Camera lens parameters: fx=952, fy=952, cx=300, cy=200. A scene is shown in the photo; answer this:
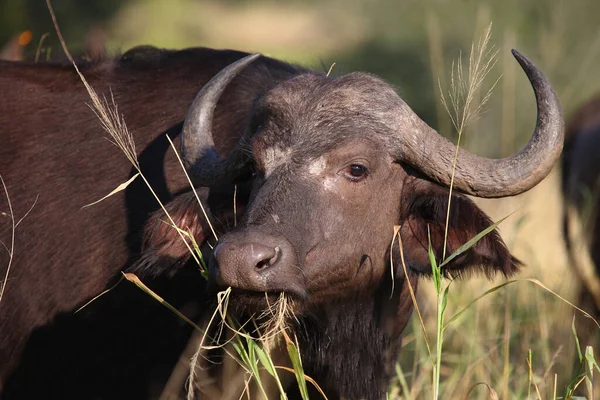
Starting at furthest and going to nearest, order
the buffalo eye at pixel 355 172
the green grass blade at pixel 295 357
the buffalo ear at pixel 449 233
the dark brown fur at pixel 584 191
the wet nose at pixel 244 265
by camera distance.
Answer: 1. the dark brown fur at pixel 584 191
2. the buffalo ear at pixel 449 233
3. the buffalo eye at pixel 355 172
4. the green grass blade at pixel 295 357
5. the wet nose at pixel 244 265

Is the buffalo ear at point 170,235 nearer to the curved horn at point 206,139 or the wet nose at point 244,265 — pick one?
the curved horn at point 206,139

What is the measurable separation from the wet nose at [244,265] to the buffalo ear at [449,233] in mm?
1066

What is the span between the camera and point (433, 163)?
4434 millimetres

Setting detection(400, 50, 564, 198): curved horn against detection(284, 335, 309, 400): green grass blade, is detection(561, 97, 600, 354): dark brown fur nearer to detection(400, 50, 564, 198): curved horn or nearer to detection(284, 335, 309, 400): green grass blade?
detection(400, 50, 564, 198): curved horn

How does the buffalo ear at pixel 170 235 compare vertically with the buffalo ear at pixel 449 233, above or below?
below

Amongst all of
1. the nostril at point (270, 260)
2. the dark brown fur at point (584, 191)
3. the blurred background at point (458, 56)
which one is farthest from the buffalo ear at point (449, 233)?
the dark brown fur at point (584, 191)

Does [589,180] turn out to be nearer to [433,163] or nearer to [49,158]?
[433,163]

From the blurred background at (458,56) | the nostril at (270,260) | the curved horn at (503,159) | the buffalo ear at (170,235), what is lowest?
the blurred background at (458,56)

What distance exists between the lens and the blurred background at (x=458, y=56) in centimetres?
648

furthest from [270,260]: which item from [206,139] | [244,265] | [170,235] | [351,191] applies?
[206,139]

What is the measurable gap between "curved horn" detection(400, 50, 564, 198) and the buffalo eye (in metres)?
0.22

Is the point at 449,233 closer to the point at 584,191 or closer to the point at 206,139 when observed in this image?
the point at 206,139

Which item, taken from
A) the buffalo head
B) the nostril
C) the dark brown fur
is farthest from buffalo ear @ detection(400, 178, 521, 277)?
the dark brown fur

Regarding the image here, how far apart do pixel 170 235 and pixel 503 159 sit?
164cm
